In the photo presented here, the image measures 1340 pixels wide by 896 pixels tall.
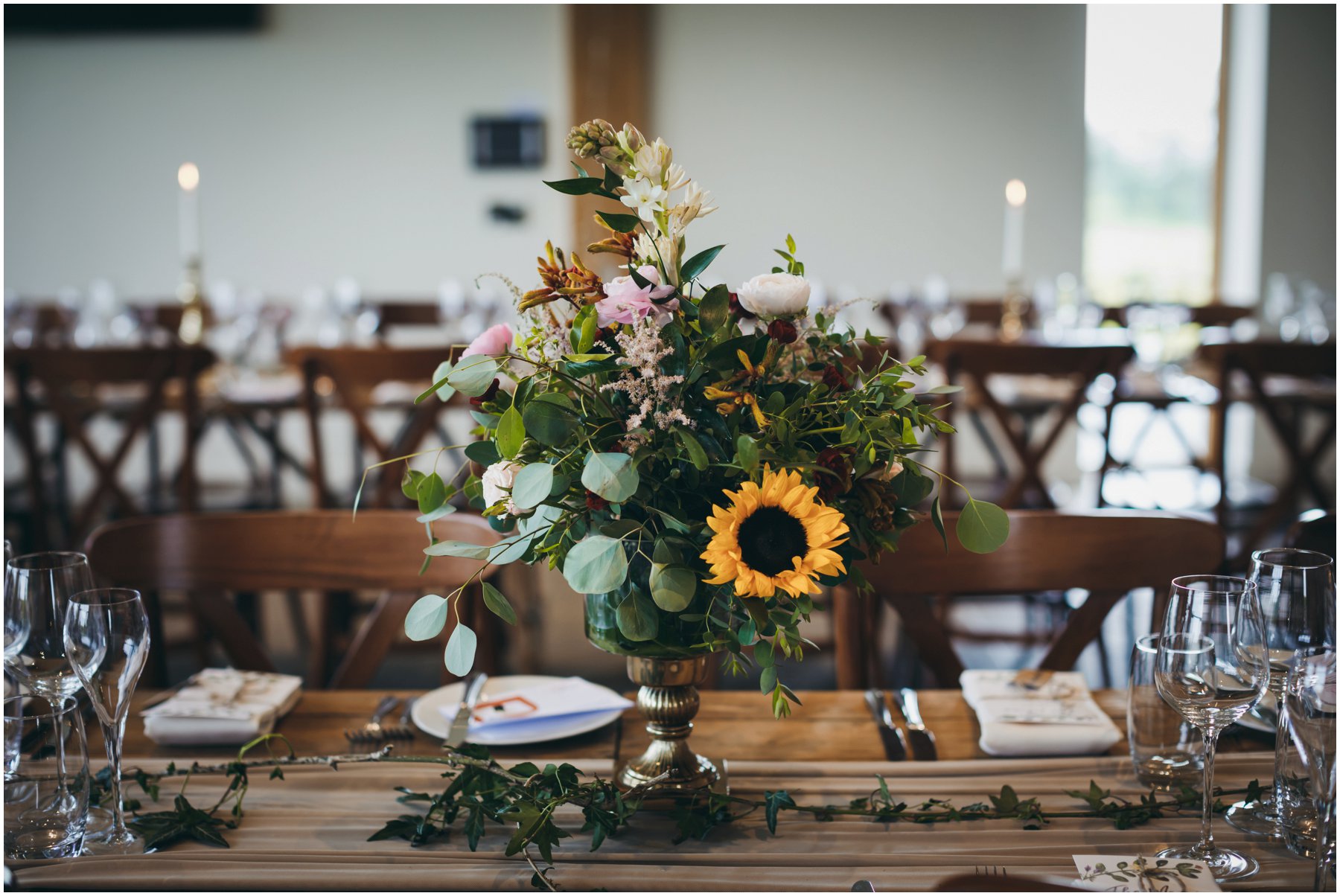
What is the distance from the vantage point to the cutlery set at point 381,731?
1.24m

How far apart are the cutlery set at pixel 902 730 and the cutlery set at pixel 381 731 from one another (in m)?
0.51

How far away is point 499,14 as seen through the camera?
239 inches

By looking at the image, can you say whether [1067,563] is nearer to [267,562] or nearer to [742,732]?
[742,732]

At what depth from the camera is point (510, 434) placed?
37.0 inches

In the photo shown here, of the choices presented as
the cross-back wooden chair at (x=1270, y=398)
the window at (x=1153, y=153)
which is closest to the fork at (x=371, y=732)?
the cross-back wooden chair at (x=1270, y=398)

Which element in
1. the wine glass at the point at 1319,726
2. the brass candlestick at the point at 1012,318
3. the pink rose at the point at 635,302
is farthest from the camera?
the brass candlestick at the point at 1012,318

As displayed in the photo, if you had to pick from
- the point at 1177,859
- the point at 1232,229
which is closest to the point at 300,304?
the point at 1232,229

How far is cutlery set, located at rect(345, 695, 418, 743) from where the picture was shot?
1.24 meters

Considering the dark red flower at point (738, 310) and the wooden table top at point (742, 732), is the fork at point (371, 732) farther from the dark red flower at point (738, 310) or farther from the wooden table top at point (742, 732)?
the dark red flower at point (738, 310)

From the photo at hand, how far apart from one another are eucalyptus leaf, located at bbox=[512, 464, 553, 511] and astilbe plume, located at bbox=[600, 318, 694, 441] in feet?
0.25

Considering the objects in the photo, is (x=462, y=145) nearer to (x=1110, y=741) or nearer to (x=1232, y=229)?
(x=1232, y=229)

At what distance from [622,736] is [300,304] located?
5.42 metres

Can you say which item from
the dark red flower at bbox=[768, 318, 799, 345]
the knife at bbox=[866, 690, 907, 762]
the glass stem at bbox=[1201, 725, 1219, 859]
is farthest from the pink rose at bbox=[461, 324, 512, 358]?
the glass stem at bbox=[1201, 725, 1219, 859]

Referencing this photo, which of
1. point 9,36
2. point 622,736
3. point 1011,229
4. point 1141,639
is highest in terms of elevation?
point 9,36
